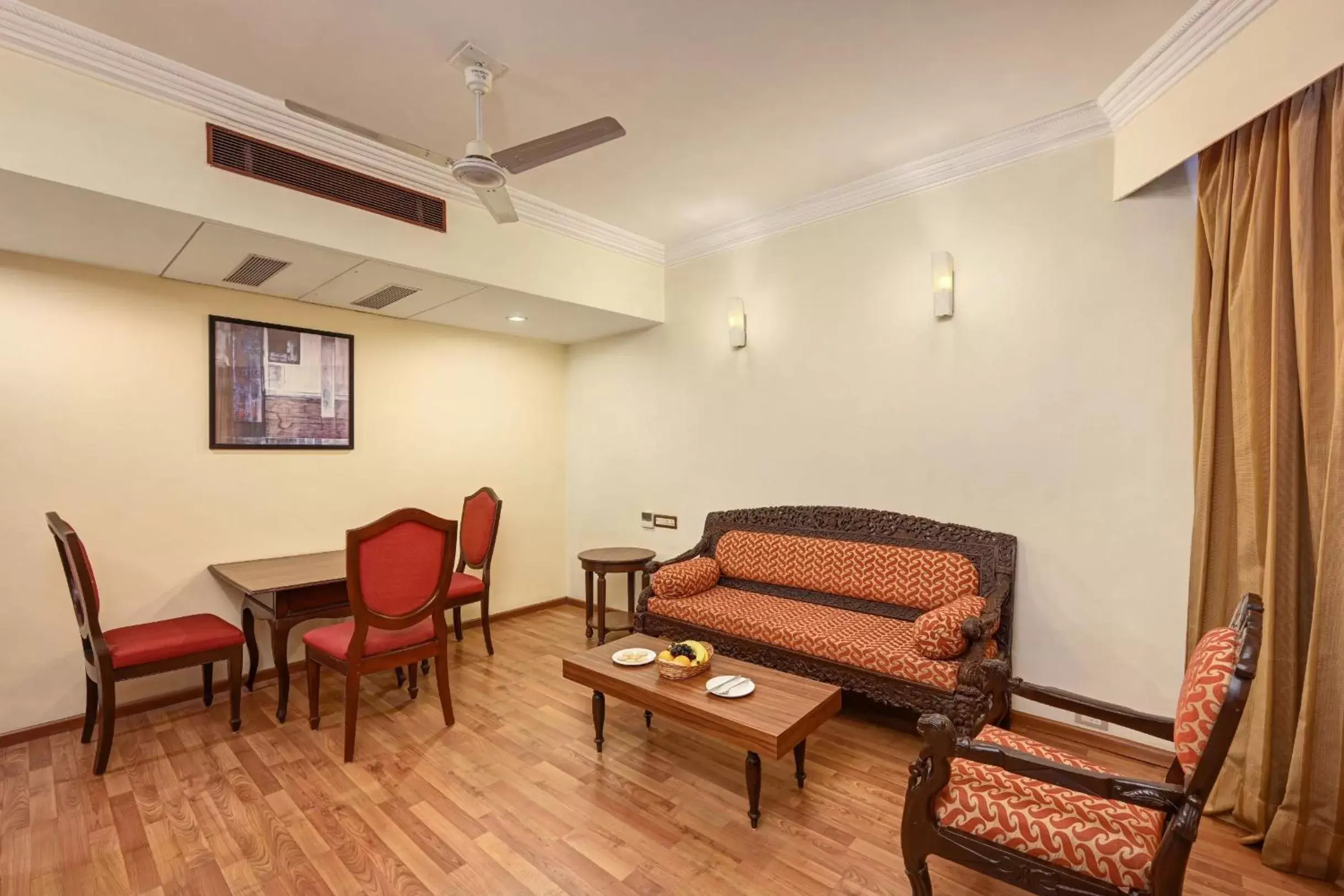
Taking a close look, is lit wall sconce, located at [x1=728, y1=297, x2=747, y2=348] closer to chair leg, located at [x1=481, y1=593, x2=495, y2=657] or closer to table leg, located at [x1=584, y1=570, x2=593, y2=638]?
table leg, located at [x1=584, y1=570, x2=593, y2=638]

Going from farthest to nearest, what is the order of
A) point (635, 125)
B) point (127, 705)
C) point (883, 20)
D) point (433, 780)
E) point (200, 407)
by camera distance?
point (200, 407) → point (127, 705) → point (635, 125) → point (433, 780) → point (883, 20)

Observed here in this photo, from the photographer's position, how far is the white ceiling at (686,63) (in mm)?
2098

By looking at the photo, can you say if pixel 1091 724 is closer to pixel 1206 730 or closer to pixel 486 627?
pixel 1206 730

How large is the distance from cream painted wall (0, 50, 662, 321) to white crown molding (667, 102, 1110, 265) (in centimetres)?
150

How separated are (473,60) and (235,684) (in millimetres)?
3056

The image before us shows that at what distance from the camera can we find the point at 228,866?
2.00m

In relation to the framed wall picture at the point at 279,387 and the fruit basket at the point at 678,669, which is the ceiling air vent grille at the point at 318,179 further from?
the fruit basket at the point at 678,669

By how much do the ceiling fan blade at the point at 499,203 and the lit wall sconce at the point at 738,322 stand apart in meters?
1.79

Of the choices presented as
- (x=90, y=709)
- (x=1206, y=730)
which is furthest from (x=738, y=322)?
(x=90, y=709)

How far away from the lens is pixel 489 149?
2.30 meters

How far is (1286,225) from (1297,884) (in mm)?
2154

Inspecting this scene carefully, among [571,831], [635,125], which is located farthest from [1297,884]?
[635,125]

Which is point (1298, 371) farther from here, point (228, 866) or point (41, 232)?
point (41, 232)

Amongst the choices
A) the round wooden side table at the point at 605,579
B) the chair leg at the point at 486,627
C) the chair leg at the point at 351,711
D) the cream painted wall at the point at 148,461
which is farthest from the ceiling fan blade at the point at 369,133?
the chair leg at the point at 486,627
